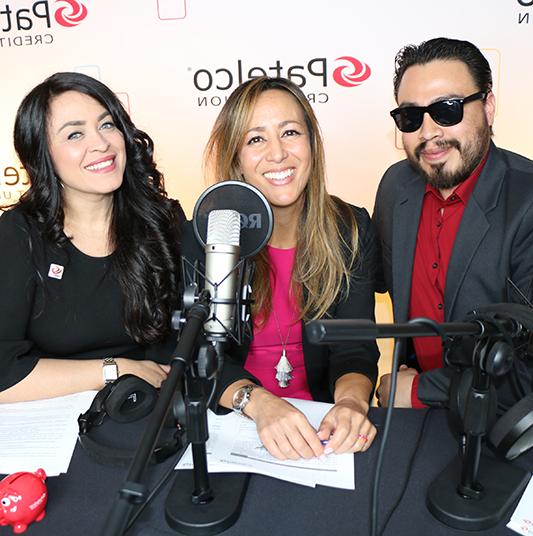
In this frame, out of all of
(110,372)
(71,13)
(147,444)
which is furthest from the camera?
(71,13)

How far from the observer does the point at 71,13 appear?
311cm

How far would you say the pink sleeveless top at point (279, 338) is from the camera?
1.91 metres

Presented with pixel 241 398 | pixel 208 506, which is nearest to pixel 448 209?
pixel 241 398

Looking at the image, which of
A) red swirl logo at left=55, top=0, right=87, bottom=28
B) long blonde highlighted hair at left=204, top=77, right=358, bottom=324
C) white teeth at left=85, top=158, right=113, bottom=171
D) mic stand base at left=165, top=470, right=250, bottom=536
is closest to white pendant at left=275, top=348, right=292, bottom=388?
long blonde highlighted hair at left=204, top=77, right=358, bottom=324

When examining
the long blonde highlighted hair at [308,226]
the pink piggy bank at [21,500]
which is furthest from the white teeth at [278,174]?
the pink piggy bank at [21,500]

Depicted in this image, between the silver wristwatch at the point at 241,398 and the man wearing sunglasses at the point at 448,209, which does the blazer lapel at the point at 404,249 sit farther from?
the silver wristwatch at the point at 241,398

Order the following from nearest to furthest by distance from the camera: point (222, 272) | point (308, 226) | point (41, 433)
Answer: point (222, 272) → point (41, 433) → point (308, 226)

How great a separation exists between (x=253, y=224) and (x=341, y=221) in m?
0.88

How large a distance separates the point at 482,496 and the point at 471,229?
38.9 inches

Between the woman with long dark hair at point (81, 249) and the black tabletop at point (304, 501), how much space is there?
59 cm

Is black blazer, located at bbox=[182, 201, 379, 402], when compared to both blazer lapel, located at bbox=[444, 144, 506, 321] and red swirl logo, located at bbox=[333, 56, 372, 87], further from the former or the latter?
red swirl logo, located at bbox=[333, 56, 372, 87]

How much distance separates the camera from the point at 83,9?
10.2ft

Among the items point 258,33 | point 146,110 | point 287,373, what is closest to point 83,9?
point 146,110

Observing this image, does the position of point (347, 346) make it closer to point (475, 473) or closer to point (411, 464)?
point (411, 464)
